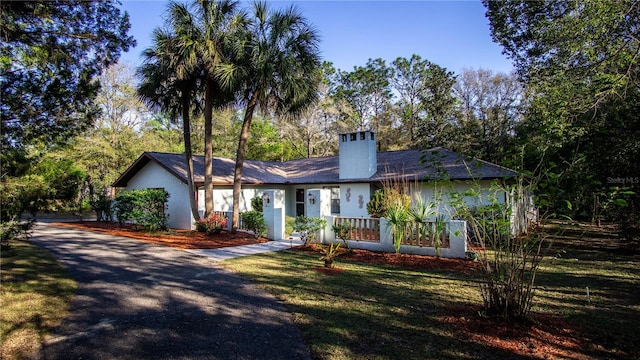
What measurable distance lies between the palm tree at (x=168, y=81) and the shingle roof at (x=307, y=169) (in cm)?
249

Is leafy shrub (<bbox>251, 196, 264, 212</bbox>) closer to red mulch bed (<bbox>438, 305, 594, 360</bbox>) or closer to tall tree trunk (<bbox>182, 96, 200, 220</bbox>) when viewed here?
tall tree trunk (<bbox>182, 96, 200, 220</bbox>)

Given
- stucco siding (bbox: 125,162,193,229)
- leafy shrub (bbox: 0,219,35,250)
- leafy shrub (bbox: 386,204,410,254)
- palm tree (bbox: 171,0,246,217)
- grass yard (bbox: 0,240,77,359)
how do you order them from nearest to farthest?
grass yard (bbox: 0,240,77,359) → leafy shrub (bbox: 0,219,35,250) → leafy shrub (bbox: 386,204,410,254) → palm tree (bbox: 171,0,246,217) → stucco siding (bbox: 125,162,193,229)

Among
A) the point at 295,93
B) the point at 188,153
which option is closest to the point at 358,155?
the point at 295,93

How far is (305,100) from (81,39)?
8405 mm

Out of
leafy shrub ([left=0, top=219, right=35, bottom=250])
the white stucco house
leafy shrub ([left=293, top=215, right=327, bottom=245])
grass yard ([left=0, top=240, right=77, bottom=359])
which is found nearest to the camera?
grass yard ([left=0, top=240, right=77, bottom=359])

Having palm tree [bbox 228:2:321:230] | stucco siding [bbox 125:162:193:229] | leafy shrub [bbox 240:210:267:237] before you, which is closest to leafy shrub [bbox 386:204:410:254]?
leafy shrub [bbox 240:210:267:237]

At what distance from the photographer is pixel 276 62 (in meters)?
12.9

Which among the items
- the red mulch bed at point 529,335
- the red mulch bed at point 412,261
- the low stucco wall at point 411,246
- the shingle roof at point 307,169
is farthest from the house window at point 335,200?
the red mulch bed at point 529,335

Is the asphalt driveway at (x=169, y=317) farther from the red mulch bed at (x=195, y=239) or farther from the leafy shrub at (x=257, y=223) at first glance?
the leafy shrub at (x=257, y=223)

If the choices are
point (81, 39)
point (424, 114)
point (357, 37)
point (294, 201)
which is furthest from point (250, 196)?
point (424, 114)

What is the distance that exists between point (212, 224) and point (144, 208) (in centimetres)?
377

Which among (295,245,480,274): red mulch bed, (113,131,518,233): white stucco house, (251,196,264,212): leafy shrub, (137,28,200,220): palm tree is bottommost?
(295,245,480,274): red mulch bed

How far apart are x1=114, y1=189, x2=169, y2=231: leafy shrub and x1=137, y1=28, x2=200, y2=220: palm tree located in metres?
1.56

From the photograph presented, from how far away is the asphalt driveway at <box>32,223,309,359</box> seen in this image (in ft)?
12.7
